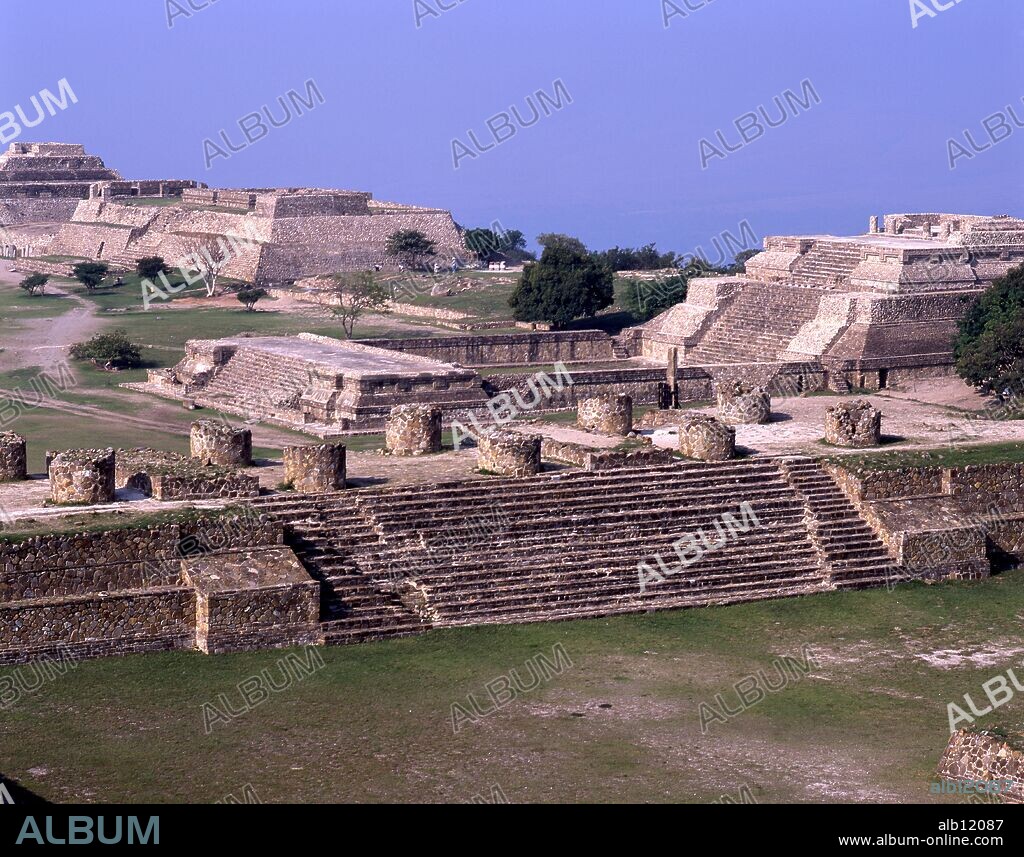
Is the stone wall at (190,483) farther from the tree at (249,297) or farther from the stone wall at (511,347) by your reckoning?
the tree at (249,297)

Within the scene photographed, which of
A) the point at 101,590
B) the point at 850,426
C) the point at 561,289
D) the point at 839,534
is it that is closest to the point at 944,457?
the point at 850,426

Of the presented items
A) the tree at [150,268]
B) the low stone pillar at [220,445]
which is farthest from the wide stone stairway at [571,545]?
the tree at [150,268]

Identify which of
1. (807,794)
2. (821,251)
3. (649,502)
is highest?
(821,251)

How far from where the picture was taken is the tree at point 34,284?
49.2m

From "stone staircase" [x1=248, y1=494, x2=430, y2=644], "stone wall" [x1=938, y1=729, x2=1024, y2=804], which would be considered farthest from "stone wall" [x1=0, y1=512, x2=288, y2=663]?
"stone wall" [x1=938, y1=729, x2=1024, y2=804]

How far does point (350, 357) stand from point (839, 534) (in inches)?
580

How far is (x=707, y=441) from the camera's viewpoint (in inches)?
880

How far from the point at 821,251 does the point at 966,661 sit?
2265cm

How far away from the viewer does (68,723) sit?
1606cm

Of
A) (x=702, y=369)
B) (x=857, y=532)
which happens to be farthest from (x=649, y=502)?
(x=702, y=369)

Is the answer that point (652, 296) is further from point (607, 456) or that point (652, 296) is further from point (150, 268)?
point (607, 456)

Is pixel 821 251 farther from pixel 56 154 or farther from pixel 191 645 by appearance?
pixel 56 154

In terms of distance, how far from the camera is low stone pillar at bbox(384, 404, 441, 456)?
22797 mm

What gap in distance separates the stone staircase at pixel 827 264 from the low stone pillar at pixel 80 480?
21.8 metres
